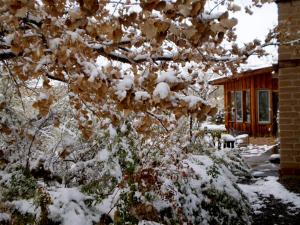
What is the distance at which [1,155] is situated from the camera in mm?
5188

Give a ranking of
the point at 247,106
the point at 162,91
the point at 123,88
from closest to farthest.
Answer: the point at 162,91 → the point at 123,88 → the point at 247,106

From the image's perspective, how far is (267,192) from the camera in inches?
330

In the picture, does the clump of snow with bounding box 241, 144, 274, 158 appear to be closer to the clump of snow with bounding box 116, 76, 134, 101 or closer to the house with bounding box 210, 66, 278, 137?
the house with bounding box 210, 66, 278, 137

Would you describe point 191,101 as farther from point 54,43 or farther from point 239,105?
point 239,105

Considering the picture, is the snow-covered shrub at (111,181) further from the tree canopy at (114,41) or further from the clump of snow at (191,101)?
the clump of snow at (191,101)

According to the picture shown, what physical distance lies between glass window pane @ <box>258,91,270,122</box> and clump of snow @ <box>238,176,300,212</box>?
13.2m

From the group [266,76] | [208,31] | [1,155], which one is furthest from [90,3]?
[266,76]

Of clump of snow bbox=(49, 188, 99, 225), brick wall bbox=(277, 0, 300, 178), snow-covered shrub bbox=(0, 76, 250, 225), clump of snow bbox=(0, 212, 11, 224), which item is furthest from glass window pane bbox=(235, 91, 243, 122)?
clump of snow bbox=(0, 212, 11, 224)

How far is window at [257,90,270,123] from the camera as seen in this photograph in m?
22.4

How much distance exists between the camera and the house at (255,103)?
22.0 meters

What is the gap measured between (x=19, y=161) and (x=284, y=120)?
21.4ft

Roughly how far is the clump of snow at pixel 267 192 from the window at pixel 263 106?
13233 millimetres

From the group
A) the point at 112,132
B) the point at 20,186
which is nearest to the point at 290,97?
the point at 112,132

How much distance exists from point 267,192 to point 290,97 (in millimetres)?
2465
